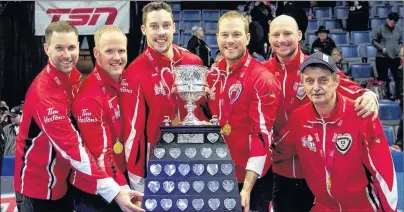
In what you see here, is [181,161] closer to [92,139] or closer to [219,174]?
[219,174]

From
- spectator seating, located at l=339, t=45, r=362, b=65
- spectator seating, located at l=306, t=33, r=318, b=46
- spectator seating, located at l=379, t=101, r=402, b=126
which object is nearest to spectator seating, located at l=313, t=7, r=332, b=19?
spectator seating, located at l=306, t=33, r=318, b=46

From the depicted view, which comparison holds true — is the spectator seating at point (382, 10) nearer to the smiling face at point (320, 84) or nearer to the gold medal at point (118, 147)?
the smiling face at point (320, 84)

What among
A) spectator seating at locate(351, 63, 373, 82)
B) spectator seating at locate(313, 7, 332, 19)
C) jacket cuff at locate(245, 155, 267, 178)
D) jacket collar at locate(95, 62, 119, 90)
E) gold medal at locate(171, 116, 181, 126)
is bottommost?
jacket cuff at locate(245, 155, 267, 178)

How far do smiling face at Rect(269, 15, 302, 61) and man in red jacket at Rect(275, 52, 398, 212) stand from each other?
0.98 ft

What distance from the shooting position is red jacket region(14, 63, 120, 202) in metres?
3.14

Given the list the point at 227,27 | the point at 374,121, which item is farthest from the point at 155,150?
the point at 374,121

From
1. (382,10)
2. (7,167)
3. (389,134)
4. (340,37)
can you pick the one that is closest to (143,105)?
(7,167)

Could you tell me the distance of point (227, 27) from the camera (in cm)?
338

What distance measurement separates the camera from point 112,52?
3330 mm

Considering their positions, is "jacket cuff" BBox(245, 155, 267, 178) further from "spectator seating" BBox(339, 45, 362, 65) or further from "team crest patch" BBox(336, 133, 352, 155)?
"spectator seating" BBox(339, 45, 362, 65)

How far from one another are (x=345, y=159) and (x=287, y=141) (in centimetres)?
42

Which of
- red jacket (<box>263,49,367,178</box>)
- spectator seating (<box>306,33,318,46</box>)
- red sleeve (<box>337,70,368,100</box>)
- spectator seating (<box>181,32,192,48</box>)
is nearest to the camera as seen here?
red sleeve (<box>337,70,368,100</box>)

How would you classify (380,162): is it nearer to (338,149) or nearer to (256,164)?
(338,149)

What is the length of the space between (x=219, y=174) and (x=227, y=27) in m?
0.91
